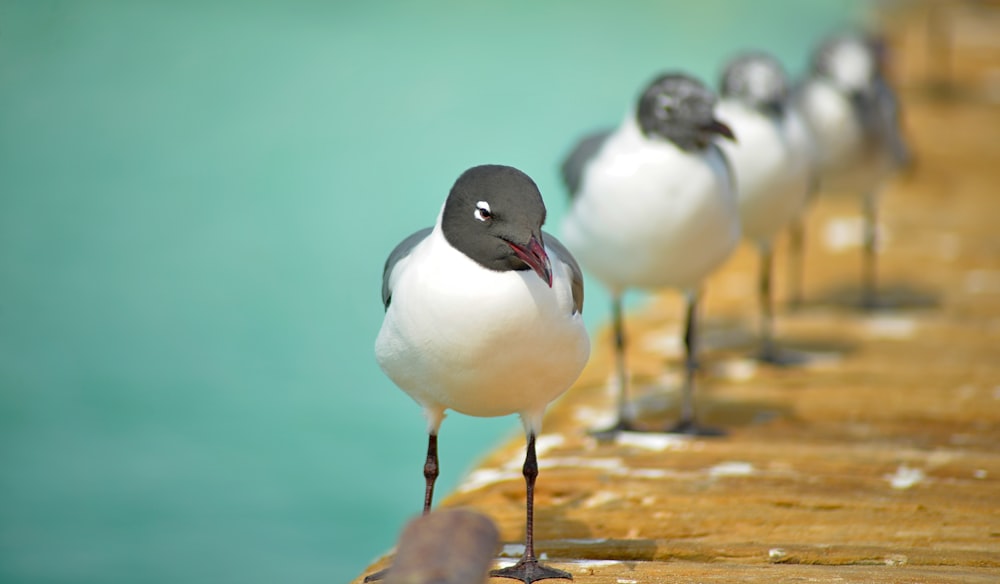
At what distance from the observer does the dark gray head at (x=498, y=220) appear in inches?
94.3

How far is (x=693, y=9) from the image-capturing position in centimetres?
1880

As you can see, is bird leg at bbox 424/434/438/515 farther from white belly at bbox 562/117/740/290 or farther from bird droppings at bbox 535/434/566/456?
white belly at bbox 562/117/740/290

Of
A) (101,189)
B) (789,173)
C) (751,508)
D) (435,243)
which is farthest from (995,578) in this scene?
(101,189)

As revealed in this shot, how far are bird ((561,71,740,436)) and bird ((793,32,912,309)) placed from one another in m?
1.49

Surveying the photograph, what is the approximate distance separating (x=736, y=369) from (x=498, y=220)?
2.33 m

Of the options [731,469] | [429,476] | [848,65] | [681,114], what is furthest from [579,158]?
[848,65]

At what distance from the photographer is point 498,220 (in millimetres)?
2404

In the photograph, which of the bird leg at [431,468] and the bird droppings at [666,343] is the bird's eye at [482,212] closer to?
the bird leg at [431,468]

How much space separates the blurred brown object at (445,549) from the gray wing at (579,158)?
1.86 meters

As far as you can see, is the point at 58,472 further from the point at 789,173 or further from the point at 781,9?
the point at 781,9

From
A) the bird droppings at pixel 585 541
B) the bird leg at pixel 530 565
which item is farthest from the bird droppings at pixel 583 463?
the bird leg at pixel 530 565

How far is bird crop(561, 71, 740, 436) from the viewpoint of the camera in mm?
3490

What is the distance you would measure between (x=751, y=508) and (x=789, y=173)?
4.94ft

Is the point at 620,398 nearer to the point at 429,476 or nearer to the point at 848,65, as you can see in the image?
the point at 429,476
